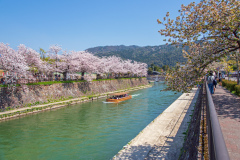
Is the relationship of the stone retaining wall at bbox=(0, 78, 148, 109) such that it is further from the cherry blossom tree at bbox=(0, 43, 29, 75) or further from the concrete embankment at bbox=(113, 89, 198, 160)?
the concrete embankment at bbox=(113, 89, 198, 160)

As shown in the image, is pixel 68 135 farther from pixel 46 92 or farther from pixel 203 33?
pixel 46 92

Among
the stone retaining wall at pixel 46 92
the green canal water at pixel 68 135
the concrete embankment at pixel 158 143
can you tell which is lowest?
the green canal water at pixel 68 135

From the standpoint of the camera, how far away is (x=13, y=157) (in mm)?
12516

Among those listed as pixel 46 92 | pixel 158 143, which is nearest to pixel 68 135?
pixel 158 143

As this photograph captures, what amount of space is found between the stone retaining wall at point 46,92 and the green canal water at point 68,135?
3.65 m

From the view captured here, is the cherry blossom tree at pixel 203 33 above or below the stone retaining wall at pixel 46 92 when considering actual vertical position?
above

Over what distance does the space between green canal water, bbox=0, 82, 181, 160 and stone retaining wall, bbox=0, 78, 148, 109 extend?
12.0ft

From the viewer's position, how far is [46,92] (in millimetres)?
31016

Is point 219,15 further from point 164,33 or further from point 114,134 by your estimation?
point 114,134

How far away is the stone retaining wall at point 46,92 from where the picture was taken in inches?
960

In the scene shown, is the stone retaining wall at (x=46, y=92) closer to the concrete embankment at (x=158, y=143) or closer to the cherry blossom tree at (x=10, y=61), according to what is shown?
the cherry blossom tree at (x=10, y=61)

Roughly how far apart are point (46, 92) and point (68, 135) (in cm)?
1655

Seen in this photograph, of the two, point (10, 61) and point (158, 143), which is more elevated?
point (10, 61)

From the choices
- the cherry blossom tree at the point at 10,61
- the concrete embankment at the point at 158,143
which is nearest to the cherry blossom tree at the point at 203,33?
the concrete embankment at the point at 158,143
